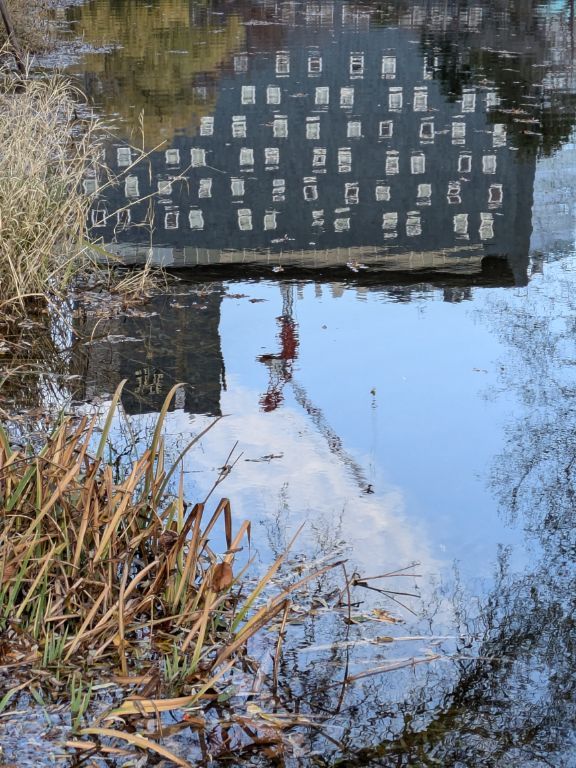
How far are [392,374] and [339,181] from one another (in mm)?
8945

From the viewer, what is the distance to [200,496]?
596 cm

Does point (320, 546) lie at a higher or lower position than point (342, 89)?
lower

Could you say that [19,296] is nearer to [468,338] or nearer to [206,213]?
[468,338]

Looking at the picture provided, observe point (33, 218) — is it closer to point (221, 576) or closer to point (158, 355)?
point (158, 355)

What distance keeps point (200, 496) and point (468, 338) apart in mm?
3408

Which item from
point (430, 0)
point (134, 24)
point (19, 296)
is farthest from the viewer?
point (430, 0)

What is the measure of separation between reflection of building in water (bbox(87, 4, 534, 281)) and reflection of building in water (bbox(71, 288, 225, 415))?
0.95m

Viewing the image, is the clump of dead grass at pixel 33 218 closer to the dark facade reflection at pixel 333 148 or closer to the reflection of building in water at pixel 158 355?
the reflection of building in water at pixel 158 355

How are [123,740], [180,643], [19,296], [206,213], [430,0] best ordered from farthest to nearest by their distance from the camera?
[430,0], [206,213], [19,296], [180,643], [123,740]

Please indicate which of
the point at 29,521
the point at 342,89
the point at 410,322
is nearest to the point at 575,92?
the point at 342,89

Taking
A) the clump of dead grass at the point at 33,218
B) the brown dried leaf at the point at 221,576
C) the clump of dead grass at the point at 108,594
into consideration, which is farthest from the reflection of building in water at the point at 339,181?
the brown dried leaf at the point at 221,576

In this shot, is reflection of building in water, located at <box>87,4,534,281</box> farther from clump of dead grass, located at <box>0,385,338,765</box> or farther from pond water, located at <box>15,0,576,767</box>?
clump of dead grass, located at <box>0,385,338,765</box>

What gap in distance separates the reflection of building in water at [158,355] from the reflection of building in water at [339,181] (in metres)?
0.95

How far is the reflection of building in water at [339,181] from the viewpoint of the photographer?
38.3 feet
